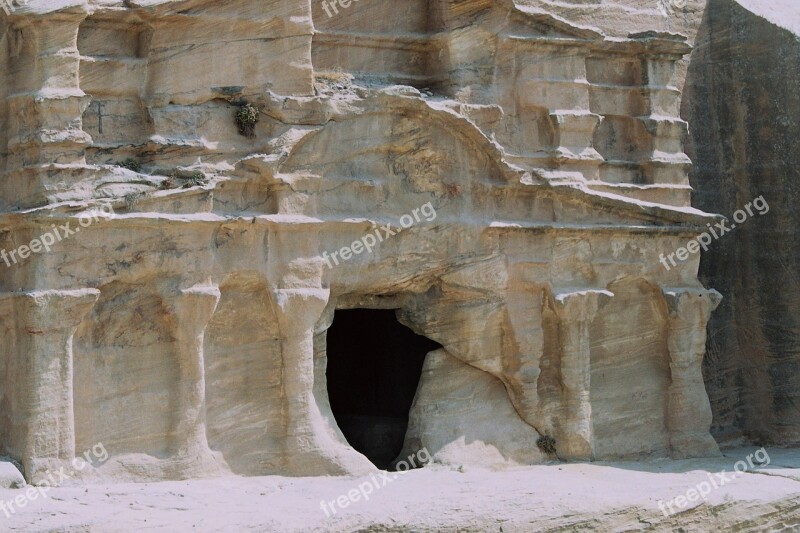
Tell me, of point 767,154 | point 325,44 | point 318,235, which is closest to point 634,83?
point 767,154

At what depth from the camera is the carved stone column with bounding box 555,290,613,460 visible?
17.3m

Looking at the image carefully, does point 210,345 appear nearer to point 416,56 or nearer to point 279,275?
point 279,275

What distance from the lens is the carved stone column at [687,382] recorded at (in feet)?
59.4

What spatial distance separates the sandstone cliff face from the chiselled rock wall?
129 centimetres

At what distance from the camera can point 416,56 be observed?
58.7 ft

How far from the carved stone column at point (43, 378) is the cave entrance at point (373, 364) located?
5.65 m

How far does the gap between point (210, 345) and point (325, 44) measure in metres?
4.44

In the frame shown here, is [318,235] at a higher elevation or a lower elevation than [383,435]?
higher
